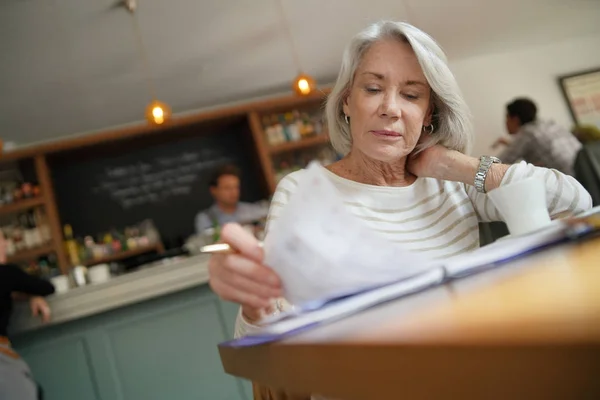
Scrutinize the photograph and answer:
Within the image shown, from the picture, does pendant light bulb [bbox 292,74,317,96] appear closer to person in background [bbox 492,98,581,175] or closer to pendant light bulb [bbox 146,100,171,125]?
pendant light bulb [bbox 146,100,171,125]

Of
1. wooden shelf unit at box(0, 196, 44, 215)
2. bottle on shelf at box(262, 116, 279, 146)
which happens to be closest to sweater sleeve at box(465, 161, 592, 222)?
bottle on shelf at box(262, 116, 279, 146)

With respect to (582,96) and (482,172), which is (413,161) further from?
(582,96)

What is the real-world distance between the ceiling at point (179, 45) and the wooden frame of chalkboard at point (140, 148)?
166mm

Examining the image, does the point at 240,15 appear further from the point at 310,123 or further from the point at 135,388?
the point at 135,388

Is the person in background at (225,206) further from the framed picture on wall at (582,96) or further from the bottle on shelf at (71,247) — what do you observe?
the framed picture on wall at (582,96)

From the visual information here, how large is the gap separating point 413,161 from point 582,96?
5.46 meters

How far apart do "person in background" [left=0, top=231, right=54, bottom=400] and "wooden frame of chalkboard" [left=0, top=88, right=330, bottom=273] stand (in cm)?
179

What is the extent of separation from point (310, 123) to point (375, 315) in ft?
13.3

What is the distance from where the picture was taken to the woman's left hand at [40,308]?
1.83 meters

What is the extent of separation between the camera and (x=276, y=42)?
336cm

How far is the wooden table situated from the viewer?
185mm

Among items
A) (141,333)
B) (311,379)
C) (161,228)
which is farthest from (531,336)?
(161,228)

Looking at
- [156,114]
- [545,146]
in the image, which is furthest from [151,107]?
[545,146]

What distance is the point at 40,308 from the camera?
72.2 inches
